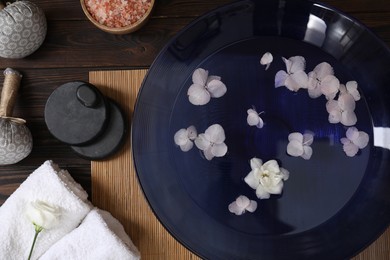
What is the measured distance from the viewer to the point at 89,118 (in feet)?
2.56

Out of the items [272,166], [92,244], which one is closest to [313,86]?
[272,166]

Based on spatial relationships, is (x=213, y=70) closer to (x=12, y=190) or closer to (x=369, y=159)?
(x=369, y=159)

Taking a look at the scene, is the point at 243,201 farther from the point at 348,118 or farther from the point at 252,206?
the point at 348,118

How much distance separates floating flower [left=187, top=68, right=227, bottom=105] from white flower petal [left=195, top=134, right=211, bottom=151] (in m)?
0.05

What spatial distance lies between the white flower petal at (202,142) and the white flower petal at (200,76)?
78 mm

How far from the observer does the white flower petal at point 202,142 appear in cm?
71

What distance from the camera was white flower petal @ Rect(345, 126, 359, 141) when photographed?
707 mm

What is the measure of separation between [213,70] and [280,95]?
0.11 metres

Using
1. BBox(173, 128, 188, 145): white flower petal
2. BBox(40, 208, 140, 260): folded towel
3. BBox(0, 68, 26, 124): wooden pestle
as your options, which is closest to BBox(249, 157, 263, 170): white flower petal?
BBox(173, 128, 188, 145): white flower petal

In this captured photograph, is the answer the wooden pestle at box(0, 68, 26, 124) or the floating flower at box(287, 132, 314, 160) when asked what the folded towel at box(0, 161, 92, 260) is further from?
the floating flower at box(287, 132, 314, 160)

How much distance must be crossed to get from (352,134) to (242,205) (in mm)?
189

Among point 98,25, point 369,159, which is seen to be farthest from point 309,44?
point 98,25

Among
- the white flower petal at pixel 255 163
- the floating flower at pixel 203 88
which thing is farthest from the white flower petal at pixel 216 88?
the white flower petal at pixel 255 163

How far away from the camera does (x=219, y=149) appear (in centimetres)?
71
